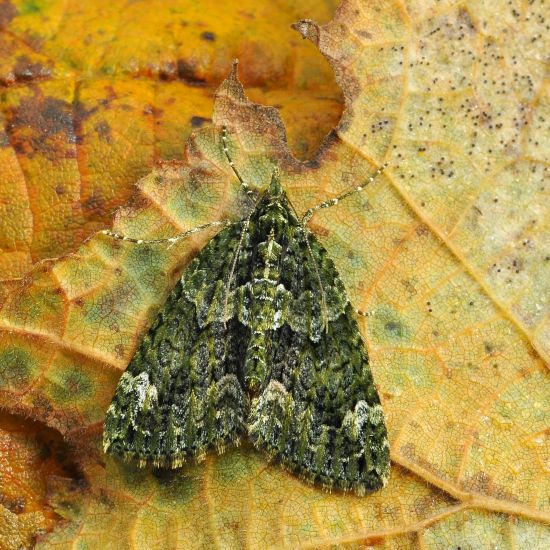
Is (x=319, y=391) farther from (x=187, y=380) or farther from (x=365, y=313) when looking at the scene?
(x=187, y=380)

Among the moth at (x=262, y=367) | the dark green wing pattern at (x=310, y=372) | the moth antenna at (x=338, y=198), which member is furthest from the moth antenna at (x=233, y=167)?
the moth antenna at (x=338, y=198)

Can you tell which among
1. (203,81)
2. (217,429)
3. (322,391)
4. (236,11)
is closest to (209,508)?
(217,429)

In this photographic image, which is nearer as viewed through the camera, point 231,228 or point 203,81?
point 231,228

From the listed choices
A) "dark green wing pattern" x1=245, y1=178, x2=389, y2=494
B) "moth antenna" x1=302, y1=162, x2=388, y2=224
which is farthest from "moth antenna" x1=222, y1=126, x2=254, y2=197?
"moth antenna" x1=302, y1=162, x2=388, y2=224

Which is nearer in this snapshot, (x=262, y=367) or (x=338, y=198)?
(x=262, y=367)

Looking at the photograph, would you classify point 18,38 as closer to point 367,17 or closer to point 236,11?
point 236,11

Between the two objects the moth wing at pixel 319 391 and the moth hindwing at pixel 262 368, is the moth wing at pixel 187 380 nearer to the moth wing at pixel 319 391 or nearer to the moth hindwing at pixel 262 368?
the moth hindwing at pixel 262 368

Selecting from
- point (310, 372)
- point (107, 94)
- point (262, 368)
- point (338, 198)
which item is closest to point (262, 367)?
point (262, 368)
